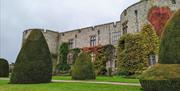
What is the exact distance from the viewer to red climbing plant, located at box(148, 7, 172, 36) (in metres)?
23.2

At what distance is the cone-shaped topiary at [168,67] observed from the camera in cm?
946

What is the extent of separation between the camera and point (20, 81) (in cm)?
1566

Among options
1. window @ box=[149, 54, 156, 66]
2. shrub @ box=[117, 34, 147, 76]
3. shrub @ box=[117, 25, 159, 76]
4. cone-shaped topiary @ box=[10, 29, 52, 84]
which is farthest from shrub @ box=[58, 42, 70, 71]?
cone-shaped topiary @ box=[10, 29, 52, 84]

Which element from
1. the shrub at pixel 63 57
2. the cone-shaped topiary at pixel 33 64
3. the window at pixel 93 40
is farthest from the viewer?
the shrub at pixel 63 57

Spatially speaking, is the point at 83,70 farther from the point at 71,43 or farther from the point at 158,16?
the point at 71,43

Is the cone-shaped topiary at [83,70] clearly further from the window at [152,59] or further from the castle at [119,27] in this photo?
the castle at [119,27]

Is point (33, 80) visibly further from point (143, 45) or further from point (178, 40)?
point (143, 45)

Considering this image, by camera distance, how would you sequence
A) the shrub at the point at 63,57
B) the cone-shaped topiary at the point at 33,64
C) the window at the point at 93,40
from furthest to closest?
the shrub at the point at 63,57 < the window at the point at 93,40 < the cone-shaped topiary at the point at 33,64

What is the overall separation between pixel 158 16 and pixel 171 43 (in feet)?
44.8

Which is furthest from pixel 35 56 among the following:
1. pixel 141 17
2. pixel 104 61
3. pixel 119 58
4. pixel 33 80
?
pixel 104 61

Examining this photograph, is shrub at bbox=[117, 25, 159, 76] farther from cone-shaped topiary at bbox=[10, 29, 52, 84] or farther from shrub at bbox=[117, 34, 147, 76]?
cone-shaped topiary at bbox=[10, 29, 52, 84]

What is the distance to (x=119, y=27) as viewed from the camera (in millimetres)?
32625

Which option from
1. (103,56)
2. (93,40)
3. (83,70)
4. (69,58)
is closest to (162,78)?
(83,70)

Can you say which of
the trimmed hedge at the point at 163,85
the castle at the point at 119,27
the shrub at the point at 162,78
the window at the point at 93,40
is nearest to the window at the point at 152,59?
the castle at the point at 119,27
